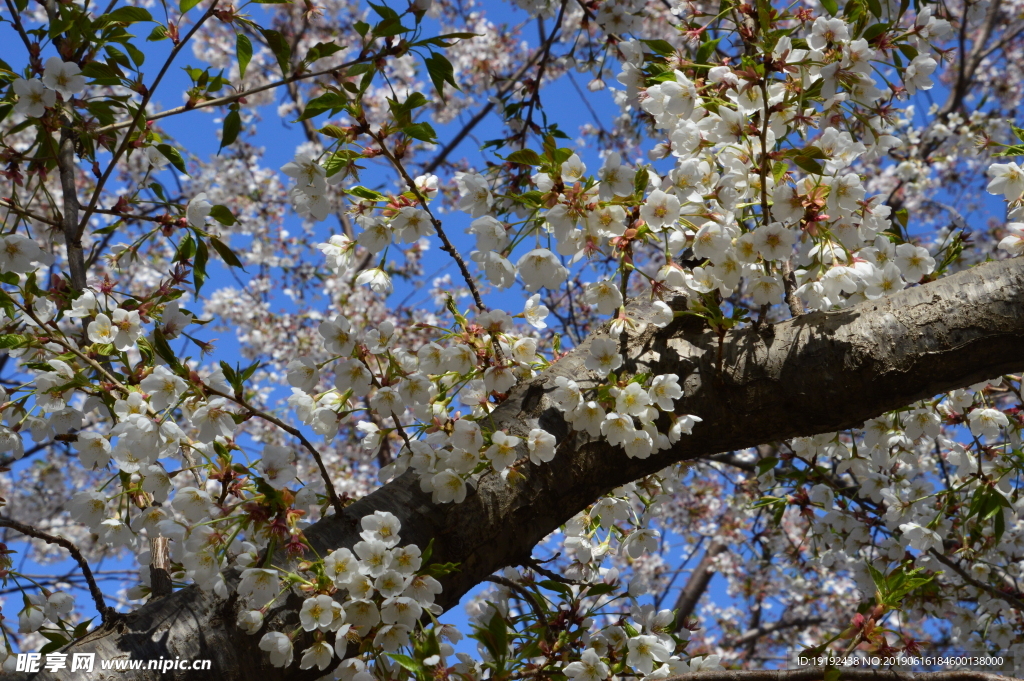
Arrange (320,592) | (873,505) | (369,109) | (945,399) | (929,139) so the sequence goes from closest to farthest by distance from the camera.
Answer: (320,592)
(945,399)
(873,505)
(929,139)
(369,109)

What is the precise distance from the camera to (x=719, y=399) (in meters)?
1.61

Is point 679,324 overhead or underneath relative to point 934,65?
underneath

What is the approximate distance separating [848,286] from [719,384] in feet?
1.13

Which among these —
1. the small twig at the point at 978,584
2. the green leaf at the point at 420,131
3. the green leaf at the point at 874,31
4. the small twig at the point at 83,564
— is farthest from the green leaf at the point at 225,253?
the small twig at the point at 978,584

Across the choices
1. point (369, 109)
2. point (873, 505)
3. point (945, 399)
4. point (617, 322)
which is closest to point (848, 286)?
point (617, 322)

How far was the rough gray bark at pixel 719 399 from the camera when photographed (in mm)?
1482

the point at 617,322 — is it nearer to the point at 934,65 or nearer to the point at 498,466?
the point at 498,466

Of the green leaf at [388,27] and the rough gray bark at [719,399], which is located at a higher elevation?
the green leaf at [388,27]

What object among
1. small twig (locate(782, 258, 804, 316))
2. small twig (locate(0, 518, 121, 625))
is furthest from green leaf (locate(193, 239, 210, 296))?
small twig (locate(782, 258, 804, 316))

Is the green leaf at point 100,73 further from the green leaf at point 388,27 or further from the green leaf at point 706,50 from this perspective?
the green leaf at point 706,50

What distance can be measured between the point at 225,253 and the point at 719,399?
1250mm

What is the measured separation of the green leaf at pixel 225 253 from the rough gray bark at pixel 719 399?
670mm

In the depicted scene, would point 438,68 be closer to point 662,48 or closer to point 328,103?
point 328,103

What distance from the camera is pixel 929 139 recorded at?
5.54 meters
